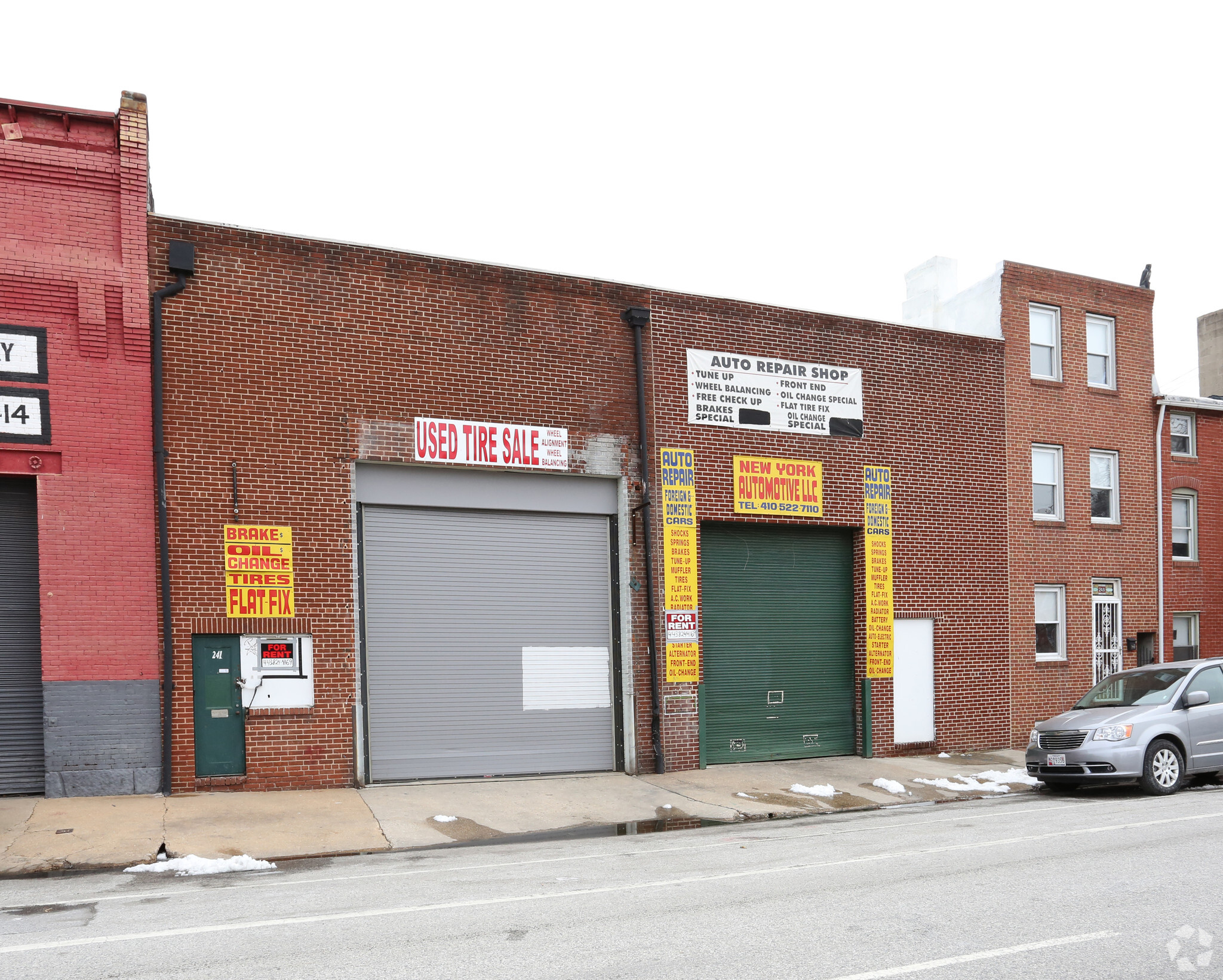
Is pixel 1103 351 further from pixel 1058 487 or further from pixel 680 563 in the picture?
pixel 680 563

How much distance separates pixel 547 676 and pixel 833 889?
8154mm

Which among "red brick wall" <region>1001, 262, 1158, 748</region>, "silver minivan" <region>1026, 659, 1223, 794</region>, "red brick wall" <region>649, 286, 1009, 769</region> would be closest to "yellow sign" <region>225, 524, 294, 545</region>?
"red brick wall" <region>649, 286, 1009, 769</region>

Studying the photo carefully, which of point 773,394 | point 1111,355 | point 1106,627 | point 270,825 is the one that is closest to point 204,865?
point 270,825

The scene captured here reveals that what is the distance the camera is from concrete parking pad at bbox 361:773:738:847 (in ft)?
40.6

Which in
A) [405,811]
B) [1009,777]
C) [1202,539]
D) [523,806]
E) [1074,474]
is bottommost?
[1009,777]

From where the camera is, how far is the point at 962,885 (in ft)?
26.6

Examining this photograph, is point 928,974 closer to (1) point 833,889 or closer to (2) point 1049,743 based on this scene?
(1) point 833,889

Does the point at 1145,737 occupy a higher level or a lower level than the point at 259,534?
lower

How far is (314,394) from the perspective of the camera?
565 inches

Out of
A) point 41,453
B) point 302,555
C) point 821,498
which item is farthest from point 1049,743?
point 41,453

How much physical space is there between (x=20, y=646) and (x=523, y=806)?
6.44 m

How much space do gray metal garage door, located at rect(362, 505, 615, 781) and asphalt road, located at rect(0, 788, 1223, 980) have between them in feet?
12.9

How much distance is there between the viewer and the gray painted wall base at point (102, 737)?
12.7 metres

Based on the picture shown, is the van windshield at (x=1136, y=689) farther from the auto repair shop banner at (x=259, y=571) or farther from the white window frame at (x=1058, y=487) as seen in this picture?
the auto repair shop banner at (x=259, y=571)
